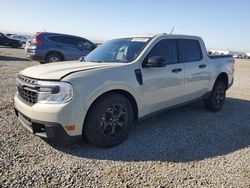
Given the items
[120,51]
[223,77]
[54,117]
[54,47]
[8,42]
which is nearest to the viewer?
[54,117]

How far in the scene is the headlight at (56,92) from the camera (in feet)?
11.8

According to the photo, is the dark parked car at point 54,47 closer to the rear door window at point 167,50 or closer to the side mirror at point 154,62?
the rear door window at point 167,50

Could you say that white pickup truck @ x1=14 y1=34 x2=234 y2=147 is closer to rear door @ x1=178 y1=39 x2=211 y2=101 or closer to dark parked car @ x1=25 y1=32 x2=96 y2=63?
rear door @ x1=178 y1=39 x2=211 y2=101

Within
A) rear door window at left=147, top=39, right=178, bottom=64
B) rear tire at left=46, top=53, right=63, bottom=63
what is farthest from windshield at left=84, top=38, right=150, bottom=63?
rear tire at left=46, top=53, right=63, bottom=63

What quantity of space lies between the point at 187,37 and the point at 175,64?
101 cm

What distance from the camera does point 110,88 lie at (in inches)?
157

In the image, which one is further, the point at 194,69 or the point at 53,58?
the point at 53,58

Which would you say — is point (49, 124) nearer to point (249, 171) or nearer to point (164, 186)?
point (164, 186)

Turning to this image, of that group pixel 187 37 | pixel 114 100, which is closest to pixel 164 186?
pixel 114 100

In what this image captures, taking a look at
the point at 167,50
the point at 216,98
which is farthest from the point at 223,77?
the point at 167,50

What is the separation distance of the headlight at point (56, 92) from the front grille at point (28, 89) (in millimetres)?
189

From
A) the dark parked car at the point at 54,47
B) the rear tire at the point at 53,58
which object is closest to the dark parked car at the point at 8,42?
the dark parked car at the point at 54,47

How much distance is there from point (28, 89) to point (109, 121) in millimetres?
1287

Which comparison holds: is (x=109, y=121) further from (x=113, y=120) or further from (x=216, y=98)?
(x=216, y=98)
